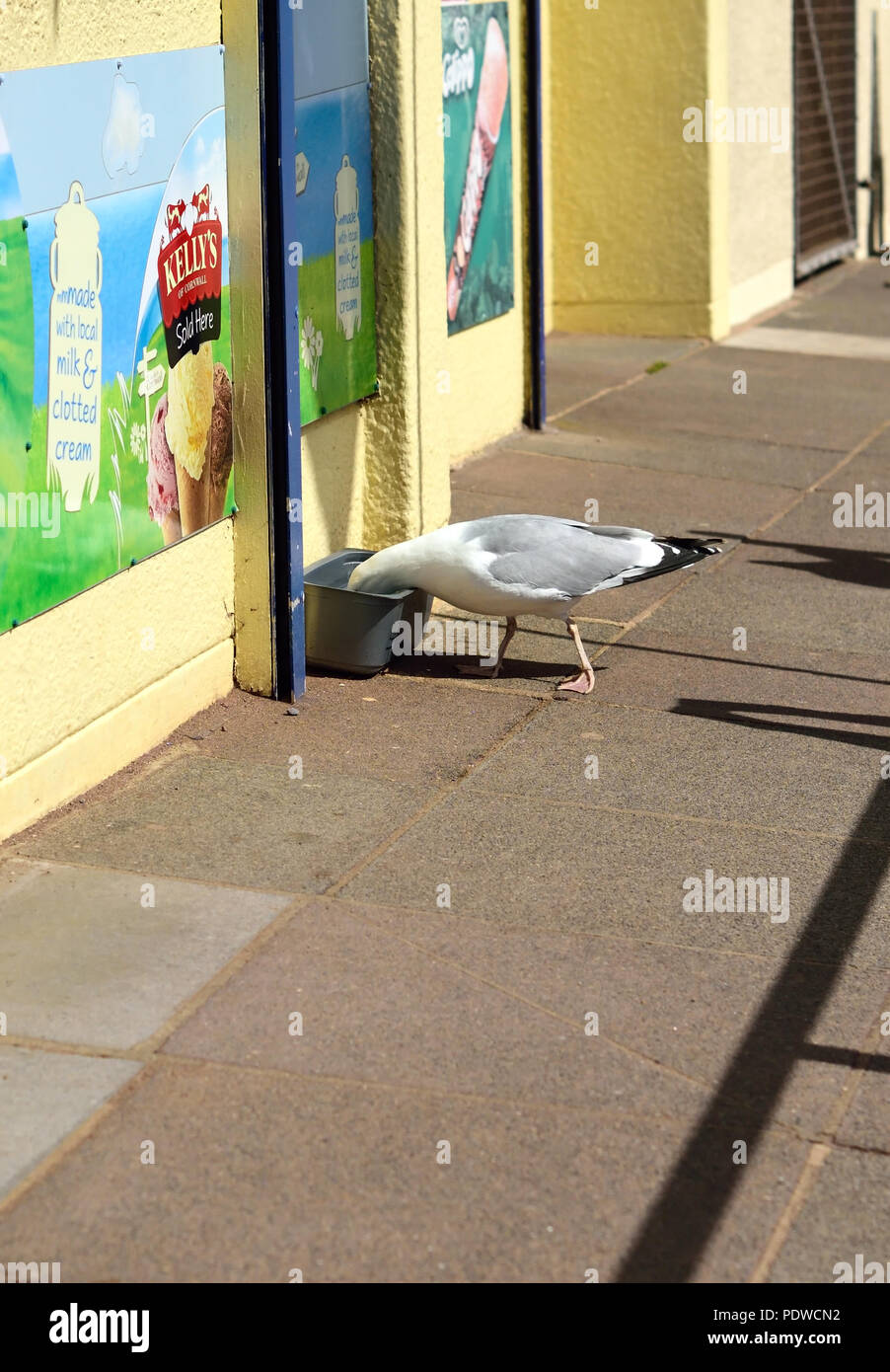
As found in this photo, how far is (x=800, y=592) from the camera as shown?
8.79 meters

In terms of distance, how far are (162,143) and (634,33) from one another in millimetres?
8820

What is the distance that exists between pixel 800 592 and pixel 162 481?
12.2 ft

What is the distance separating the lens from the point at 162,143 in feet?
20.5

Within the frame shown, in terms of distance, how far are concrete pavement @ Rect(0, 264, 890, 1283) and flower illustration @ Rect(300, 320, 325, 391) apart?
1.41 m

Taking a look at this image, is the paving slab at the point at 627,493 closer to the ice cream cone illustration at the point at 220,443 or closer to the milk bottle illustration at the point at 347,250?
the milk bottle illustration at the point at 347,250

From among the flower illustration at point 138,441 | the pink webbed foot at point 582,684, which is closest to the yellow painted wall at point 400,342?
the pink webbed foot at point 582,684

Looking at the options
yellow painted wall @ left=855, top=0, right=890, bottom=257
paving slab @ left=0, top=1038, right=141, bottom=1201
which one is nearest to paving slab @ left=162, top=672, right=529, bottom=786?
paving slab @ left=0, top=1038, right=141, bottom=1201

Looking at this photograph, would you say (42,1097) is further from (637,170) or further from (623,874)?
(637,170)

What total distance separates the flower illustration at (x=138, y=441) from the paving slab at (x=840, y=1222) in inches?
139

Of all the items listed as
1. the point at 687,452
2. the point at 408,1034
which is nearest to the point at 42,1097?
the point at 408,1034

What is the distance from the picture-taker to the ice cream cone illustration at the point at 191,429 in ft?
A: 21.3

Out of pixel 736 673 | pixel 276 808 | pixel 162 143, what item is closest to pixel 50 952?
pixel 276 808

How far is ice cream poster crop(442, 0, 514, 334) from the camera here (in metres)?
10.9
